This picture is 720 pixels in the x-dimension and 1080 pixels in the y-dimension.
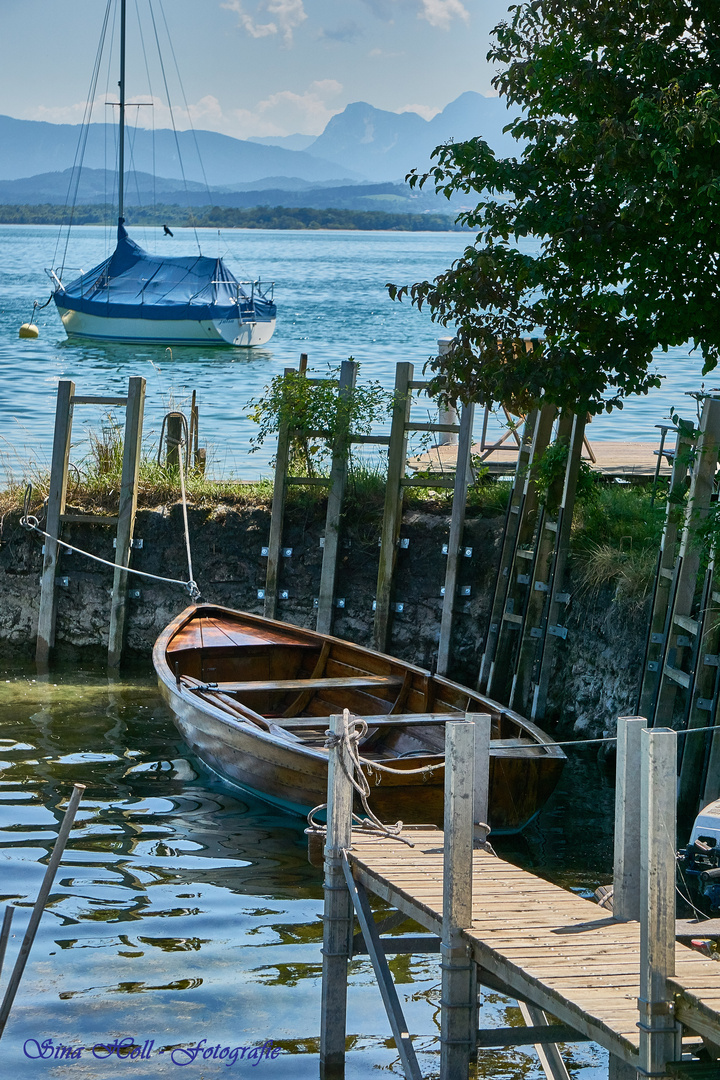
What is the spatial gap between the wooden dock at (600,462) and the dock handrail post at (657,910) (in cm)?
847

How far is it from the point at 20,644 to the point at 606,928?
988cm

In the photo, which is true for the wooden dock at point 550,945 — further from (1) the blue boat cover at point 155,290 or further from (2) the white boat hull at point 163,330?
(2) the white boat hull at point 163,330

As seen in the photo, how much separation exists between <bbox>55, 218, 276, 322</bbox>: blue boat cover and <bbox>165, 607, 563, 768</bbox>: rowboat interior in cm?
3143

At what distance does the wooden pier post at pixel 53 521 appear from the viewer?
43.1 ft

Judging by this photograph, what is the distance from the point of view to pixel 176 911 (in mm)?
7719

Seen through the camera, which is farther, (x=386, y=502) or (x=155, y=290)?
(x=155, y=290)

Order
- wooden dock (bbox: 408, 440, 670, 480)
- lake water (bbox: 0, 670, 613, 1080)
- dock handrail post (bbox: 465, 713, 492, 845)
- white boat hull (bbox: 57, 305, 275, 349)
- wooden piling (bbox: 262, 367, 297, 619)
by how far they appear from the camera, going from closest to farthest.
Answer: dock handrail post (bbox: 465, 713, 492, 845) → lake water (bbox: 0, 670, 613, 1080) → wooden piling (bbox: 262, 367, 297, 619) → wooden dock (bbox: 408, 440, 670, 480) → white boat hull (bbox: 57, 305, 275, 349)

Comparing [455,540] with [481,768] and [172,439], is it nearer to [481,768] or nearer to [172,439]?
[172,439]

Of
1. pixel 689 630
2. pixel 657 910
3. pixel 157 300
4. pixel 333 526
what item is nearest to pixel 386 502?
pixel 333 526

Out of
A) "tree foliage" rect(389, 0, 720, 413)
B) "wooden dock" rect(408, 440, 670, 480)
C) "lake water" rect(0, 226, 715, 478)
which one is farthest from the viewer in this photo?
"lake water" rect(0, 226, 715, 478)

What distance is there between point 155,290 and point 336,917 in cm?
3834

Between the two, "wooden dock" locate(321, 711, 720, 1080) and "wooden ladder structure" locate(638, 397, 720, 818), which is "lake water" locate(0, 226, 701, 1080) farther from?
"wooden ladder structure" locate(638, 397, 720, 818)

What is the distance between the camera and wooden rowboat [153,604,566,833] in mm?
8609

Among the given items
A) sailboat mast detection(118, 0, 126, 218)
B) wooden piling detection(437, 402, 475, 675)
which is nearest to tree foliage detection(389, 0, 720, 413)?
wooden piling detection(437, 402, 475, 675)
